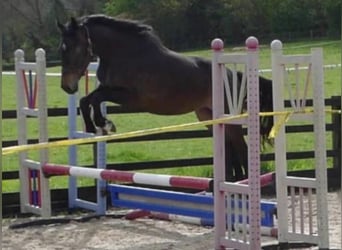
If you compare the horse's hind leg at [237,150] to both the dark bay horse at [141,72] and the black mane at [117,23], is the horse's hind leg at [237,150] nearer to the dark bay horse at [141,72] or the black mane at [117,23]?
the dark bay horse at [141,72]


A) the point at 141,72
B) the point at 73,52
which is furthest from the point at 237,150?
the point at 73,52

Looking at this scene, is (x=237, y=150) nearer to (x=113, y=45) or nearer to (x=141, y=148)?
(x=113, y=45)

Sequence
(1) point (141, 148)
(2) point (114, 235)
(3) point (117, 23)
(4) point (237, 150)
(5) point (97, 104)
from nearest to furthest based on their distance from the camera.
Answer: (2) point (114, 235) → (5) point (97, 104) → (3) point (117, 23) → (4) point (237, 150) → (1) point (141, 148)

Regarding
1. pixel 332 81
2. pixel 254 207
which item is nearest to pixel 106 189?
pixel 254 207

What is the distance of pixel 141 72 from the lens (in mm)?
7438

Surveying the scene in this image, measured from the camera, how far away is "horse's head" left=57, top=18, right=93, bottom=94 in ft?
23.8

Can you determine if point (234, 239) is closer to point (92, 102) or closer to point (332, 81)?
point (92, 102)

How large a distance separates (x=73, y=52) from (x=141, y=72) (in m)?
0.65

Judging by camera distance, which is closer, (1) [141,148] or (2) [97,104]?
(2) [97,104]

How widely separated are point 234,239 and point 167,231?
1.52m

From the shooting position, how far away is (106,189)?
7.66 metres

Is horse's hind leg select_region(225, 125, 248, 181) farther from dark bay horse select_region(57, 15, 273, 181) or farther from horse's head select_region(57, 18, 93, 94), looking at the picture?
horse's head select_region(57, 18, 93, 94)

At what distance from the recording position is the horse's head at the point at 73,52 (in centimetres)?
726

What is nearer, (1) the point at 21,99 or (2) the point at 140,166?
(1) the point at 21,99
